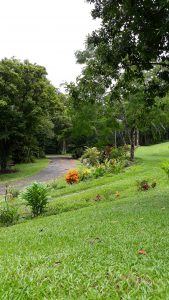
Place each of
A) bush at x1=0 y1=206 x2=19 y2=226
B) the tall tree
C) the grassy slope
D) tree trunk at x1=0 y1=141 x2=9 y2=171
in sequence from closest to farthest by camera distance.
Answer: the grassy slope
bush at x1=0 y1=206 x2=19 y2=226
the tall tree
tree trunk at x1=0 y1=141 x2=9 y2=171

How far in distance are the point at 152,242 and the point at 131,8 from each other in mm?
5526

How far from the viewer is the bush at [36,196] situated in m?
11.8

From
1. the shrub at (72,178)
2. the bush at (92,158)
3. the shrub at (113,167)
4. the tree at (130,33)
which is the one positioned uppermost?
the tree at (130,33)

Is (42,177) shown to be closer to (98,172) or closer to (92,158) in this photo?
(92,158)

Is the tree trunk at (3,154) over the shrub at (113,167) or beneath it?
over

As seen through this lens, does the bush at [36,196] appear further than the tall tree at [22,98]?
No

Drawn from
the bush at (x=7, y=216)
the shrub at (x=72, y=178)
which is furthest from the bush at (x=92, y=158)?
the bush at (x=7, y=216)

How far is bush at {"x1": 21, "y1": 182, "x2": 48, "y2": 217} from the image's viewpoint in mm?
11828

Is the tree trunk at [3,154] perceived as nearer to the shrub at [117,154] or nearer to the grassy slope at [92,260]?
the shrub at [117,154]

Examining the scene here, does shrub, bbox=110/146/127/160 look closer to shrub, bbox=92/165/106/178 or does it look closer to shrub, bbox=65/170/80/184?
shrub, bbox=92/165/106/178

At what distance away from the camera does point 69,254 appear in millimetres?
5168

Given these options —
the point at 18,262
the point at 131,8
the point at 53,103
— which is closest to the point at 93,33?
the point at 131,8

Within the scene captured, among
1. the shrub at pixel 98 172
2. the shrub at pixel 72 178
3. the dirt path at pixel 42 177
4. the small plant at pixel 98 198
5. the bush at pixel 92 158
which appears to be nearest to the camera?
the small plant at pixel 98 198

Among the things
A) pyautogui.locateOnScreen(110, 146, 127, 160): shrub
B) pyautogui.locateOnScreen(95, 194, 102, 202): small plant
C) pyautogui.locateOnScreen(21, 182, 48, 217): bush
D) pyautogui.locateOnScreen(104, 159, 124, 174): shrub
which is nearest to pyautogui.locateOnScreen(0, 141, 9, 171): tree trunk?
pyautogui.locateOnScreen(110, 146, 127, 160): shrub
